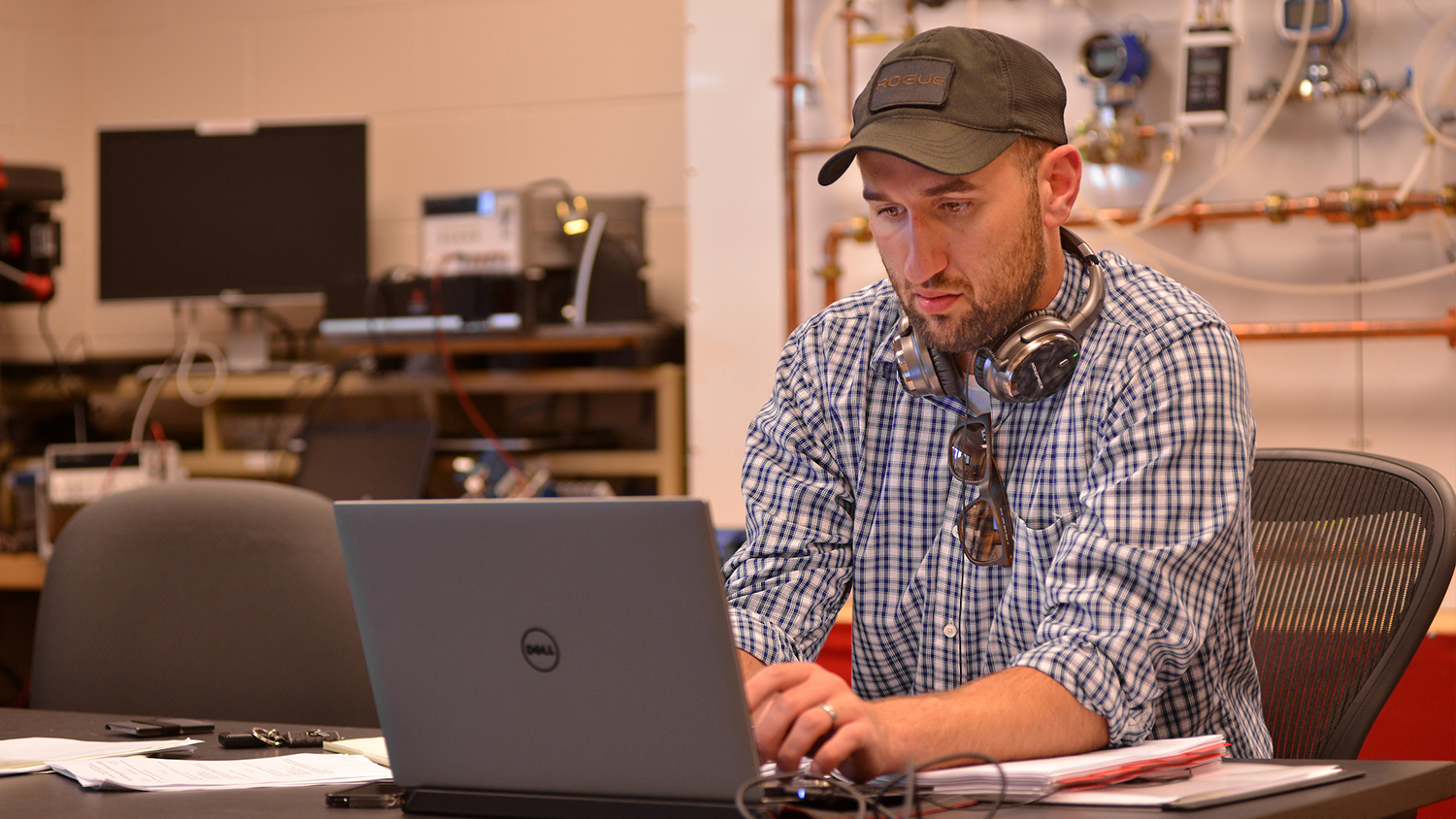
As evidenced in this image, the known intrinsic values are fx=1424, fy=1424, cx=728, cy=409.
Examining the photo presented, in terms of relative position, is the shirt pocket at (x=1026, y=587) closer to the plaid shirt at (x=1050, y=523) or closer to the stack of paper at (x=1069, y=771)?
the plaid shirt at (x=1050, y=523)

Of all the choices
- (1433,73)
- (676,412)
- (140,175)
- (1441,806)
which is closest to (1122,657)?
(1441,806)

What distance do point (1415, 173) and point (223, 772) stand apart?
212cm

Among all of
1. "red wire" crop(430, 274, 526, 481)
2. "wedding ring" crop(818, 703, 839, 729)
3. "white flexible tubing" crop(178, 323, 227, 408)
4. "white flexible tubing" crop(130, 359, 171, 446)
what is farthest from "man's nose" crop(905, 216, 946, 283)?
"white flexible tubing" crop(130, 359, 171, 446)

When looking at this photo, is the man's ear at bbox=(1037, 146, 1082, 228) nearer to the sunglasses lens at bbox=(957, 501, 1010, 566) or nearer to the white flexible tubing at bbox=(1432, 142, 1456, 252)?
the sunglasses lens at bbox=(957, 501, 1010, 566)

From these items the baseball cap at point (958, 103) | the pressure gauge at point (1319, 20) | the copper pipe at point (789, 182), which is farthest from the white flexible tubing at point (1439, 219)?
the baseball cap at point (958, 103)

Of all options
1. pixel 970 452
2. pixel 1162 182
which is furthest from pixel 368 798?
pixel 1162 182

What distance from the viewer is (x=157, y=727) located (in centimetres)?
126

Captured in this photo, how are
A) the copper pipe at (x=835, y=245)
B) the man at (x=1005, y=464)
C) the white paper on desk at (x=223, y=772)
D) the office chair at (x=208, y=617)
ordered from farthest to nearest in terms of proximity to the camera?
the copper pipe at (x=835, y=245) < the office chair at (x=208, y=617) < the man at (x=1005, y=464) < the white paper on desk at (x=223, y=772)

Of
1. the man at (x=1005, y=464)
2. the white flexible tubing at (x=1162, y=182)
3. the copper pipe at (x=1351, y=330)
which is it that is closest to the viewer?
the man at (x=1005, y=464)

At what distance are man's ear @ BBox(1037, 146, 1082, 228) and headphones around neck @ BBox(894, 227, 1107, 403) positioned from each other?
4 centimetres

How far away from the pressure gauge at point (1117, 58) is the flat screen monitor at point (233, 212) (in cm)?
168

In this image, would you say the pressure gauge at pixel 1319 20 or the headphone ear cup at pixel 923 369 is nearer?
the headphone ear cup at pixel 923 369

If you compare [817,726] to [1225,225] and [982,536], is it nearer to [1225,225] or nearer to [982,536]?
[982,536]

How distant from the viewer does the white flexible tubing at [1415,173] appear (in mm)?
2385
